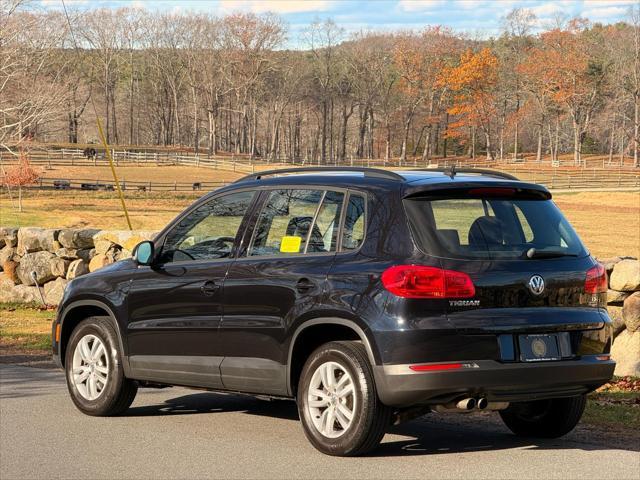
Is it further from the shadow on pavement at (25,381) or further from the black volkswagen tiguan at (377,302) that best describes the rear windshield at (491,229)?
the shadow on pavement at (25,381)

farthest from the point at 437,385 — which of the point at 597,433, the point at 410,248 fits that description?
the point at 597,433

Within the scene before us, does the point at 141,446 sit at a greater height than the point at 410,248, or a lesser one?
lesser

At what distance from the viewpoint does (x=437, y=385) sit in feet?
21.6

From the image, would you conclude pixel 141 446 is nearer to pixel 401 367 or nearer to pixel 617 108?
pixel 401 367

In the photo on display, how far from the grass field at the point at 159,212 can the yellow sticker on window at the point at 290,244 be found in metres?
28.2

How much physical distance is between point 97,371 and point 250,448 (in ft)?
6.02

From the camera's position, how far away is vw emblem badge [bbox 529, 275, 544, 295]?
684 cm

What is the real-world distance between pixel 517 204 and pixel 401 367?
1.43m

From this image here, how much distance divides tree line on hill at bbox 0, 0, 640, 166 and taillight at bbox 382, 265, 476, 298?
10780 centimetres

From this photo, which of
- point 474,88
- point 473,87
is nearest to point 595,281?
point 474,88

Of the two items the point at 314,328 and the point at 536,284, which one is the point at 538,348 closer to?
the point at 536,284

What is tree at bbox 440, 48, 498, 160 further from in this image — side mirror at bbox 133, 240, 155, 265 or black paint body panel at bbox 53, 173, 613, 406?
black paint body panel at bbox 53, 173, 613, 406

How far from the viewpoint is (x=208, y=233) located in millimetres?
8656

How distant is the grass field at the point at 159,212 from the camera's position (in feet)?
136
